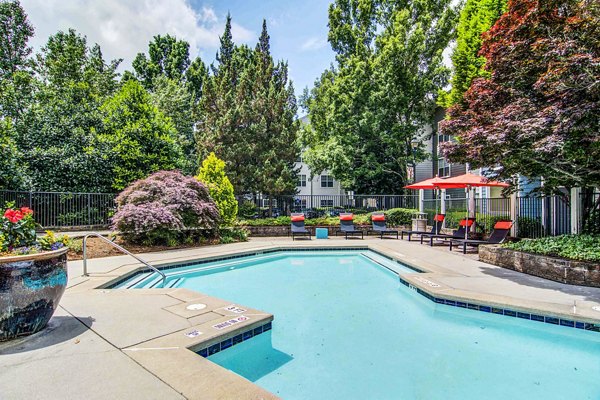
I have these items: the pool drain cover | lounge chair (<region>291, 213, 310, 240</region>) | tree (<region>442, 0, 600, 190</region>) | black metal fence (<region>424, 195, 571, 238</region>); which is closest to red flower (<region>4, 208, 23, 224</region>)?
the pool drain cover

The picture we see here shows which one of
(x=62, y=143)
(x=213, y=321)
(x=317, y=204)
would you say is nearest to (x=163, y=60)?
(x=62, y=143)

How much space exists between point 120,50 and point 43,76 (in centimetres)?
504

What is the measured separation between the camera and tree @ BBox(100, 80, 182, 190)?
13.5m

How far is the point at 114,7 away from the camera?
13188mm

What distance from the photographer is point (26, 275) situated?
2.79m

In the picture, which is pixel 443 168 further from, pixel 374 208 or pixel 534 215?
pixel 534 215

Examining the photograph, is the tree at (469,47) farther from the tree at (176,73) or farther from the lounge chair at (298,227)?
the tree at (176,73)

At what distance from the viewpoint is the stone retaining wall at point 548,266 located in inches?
210

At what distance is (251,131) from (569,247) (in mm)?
14152

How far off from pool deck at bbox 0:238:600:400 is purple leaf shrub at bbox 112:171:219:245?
2.62 meters

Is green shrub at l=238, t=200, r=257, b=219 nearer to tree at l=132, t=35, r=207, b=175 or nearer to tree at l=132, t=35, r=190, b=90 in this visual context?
tree at l=132, t=35, r=207, b=175

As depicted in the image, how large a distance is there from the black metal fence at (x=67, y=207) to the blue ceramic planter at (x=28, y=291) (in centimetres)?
976

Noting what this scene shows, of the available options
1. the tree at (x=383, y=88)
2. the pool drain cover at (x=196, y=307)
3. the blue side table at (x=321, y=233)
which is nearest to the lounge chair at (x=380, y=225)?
the blue side table at (x=321, y=233)

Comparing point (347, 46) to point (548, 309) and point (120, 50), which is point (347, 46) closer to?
point (120, 50)
